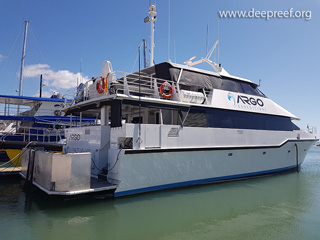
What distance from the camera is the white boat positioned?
22.0ft

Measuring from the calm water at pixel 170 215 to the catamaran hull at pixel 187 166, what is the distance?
0.37 metres

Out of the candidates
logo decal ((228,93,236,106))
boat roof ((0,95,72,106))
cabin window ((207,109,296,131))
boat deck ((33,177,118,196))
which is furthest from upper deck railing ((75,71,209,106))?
boat roof ((0,95,72,106))

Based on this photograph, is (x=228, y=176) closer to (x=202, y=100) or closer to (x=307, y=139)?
(x=202, y=100)

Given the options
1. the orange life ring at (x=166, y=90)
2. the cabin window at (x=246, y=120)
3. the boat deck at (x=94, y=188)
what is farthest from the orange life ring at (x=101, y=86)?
the cabin window at (x=246, y=120)

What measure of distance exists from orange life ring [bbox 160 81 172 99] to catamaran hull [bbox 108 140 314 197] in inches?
70.1

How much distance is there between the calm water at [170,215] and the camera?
486cm

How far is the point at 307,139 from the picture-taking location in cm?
1265

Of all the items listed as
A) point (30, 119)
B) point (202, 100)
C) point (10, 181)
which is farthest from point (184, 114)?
point (30, 119)

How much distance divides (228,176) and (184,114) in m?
3.05

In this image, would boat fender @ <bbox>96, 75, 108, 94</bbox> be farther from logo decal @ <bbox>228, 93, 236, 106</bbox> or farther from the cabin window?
logo decal @ <bbox>228, 93, 236, 106</bbox>

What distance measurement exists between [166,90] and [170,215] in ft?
12.8

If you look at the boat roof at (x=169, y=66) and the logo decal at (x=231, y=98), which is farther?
the logo decal at (x=231, y=98)

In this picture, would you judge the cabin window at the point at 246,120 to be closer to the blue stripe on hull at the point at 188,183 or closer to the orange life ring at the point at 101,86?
the blue stripe on hull at the point at 188,183

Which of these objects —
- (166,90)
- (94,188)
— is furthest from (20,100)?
(94,188)
